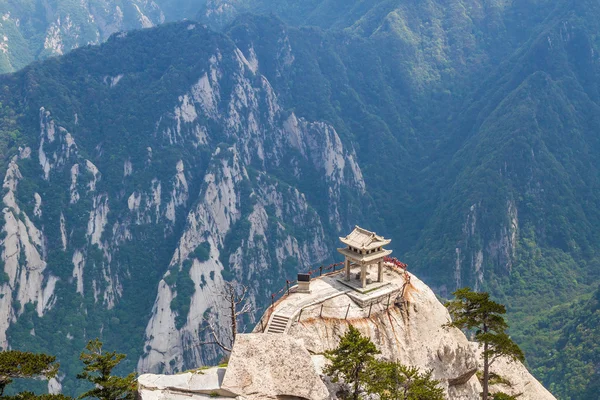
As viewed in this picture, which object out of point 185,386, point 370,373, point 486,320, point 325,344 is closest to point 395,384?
point 370,373

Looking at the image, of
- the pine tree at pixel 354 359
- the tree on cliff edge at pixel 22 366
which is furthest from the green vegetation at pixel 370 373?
the tree on cliff edge at pixel 22 366

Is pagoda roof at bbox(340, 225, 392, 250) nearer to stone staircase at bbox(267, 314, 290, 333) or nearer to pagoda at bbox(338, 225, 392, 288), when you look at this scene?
pagoda at bbox(338, 225, 392, 288)

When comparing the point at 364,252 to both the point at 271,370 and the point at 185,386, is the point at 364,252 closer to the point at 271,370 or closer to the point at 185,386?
the point at 271,370

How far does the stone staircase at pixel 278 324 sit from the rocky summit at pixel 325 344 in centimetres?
10

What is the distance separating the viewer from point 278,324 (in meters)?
57.7

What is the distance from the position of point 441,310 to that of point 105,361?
36745mm

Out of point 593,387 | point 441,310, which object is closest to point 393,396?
point 441,310

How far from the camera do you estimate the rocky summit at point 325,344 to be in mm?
47750

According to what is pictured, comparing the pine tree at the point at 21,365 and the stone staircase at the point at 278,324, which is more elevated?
the stone staircase at the point at 278,324

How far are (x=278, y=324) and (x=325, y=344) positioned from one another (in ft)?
16.1

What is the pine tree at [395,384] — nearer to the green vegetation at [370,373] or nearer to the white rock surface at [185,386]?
the green vegetation at [370,373]

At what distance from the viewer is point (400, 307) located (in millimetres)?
63719

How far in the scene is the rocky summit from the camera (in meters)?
47.8

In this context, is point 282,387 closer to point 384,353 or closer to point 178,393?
point 178,393
